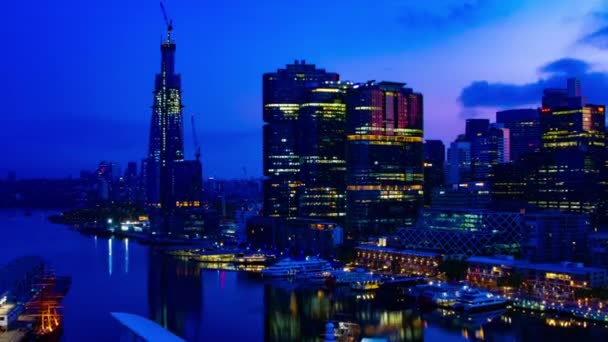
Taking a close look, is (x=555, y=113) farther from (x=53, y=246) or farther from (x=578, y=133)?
(x=53, y=246)

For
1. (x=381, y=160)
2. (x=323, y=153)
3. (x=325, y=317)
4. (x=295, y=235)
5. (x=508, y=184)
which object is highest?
(x=323, y=153)

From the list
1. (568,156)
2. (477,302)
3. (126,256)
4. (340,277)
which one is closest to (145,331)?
(477,302)

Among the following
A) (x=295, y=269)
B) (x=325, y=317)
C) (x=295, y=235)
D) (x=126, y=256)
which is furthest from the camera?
(x=295, y=235)

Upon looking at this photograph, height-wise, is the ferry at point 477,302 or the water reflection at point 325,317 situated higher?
the ferry at point 477,302

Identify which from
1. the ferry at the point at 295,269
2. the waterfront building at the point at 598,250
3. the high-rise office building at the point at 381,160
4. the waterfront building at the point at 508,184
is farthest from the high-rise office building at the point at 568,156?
the ferry at the point at 295,269

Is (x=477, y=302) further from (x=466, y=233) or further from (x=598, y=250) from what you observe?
(x=466, y=233)

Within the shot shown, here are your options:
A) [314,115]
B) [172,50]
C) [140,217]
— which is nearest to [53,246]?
[314,115]

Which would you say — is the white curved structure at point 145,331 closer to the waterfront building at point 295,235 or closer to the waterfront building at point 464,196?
the waterfront building at point 295,235

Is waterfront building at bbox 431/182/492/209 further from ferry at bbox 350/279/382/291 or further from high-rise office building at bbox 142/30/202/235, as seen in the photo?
high-rise office building at bbox 142/30/202/235
